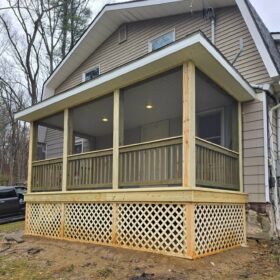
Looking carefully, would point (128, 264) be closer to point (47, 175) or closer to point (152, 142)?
point (152, 142)

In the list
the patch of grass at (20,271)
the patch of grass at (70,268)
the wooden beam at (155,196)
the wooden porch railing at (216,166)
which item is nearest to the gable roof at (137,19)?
the wooden porch railing at (216,166)

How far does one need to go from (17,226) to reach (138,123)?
5.41 metres

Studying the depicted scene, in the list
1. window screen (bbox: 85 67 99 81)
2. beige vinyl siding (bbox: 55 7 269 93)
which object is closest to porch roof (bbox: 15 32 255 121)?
beige vinyl siding (bbox: 55 7 269 93)

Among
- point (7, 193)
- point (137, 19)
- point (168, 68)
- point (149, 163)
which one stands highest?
point (137, 19)

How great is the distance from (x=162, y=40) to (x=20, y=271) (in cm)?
786

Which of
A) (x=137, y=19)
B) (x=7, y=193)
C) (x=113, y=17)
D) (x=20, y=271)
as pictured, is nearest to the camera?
(x=20, y=271)

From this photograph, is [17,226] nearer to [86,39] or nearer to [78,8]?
[86,39]

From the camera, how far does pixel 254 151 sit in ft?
26.3

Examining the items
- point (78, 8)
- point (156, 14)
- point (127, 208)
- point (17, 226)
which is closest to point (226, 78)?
point (127, 208)

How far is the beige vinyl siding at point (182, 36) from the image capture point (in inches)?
341

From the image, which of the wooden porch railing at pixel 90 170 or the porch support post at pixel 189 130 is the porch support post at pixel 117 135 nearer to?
the wooden porch railing at pixel 90 170

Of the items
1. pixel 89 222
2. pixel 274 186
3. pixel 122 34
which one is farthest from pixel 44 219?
pixel 122 34

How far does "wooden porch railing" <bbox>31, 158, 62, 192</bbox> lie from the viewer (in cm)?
915

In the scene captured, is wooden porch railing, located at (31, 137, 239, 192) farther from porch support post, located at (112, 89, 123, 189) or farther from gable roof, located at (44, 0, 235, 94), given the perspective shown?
gable roof, located at (44, 0, 235, 94)
